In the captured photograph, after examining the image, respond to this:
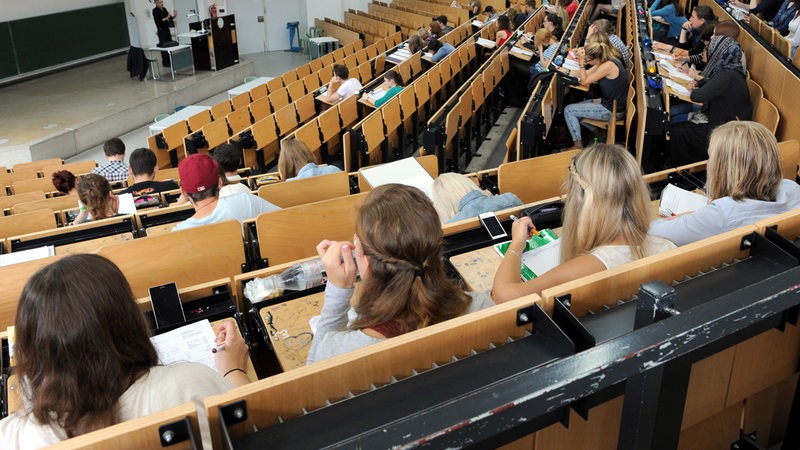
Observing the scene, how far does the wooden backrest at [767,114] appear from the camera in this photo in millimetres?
4293

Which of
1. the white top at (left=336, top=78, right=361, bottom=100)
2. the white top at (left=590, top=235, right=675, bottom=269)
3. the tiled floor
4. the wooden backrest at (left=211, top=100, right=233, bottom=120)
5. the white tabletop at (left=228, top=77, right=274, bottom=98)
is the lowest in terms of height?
the tiled floor

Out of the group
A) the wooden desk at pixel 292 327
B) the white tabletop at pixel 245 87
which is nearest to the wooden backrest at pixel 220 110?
the white tabletop at pixel 245 87

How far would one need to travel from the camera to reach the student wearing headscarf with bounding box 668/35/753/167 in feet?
15.6

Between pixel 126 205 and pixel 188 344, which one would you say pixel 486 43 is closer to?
pixel 126 205

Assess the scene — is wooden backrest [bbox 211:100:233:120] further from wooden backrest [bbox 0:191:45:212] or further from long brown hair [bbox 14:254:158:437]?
long brown hair [bbox 14:254:158:437]

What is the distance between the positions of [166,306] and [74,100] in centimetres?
1000

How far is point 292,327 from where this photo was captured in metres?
2.19

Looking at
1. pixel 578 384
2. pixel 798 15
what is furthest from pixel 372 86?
pixel 578 384

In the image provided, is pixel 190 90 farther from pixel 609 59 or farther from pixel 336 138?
pixel 609 59

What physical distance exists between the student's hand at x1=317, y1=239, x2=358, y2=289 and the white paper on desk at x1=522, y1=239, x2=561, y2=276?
2.88 ft

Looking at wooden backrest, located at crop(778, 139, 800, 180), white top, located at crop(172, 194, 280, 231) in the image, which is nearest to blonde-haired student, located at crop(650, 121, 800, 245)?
wooden backrest, located at crop(778, 139, 800, 180)

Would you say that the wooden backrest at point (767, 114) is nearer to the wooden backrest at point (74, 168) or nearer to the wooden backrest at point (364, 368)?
the wooden backrest at point (364, 368)

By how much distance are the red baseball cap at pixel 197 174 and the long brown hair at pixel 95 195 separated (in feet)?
2.96

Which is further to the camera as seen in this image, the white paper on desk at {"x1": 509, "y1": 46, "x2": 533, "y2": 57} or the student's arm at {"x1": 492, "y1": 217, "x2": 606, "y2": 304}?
the white paper on desk at {"x1": 509, "y1": 46, "x2": 533, "y2": 57}
